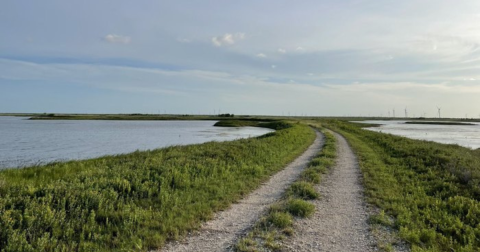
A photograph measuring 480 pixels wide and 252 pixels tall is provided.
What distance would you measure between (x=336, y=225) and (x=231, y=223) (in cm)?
270

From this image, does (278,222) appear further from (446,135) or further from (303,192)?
(446,135)

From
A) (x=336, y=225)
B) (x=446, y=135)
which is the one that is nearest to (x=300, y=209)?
(x=336, y=225)

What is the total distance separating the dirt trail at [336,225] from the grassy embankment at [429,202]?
0.45m

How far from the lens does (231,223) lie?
26.9ft

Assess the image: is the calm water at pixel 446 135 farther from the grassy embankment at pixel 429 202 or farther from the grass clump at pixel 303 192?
the grass clump at pixel 303 192

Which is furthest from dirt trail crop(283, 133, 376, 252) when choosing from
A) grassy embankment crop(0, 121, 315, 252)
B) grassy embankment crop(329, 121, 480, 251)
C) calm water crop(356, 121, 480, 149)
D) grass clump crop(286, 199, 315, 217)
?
calm water crop(356, 121, 480, 149)

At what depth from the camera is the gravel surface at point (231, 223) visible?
6812 mm

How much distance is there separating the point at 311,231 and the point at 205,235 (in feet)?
8.40

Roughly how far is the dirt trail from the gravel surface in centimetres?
127

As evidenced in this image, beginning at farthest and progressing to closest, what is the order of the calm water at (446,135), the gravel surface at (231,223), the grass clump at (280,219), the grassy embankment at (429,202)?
1. the calm water at (446,135)
2. the grass clump at (280,219)
3. the grassy embankment at (429,202)
4. the gravel surface at (231,223)

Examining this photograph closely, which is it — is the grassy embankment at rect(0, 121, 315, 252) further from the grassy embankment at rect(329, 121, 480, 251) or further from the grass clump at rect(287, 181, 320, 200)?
the grassy embankment at rect(329, 121, 480, 251)

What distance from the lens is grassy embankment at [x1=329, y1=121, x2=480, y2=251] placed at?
290 inches

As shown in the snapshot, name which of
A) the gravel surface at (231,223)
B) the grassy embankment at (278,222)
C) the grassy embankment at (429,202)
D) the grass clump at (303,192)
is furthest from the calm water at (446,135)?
the gravel surface at (231,223)

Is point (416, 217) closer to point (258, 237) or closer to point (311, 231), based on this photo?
point (311, 231)
